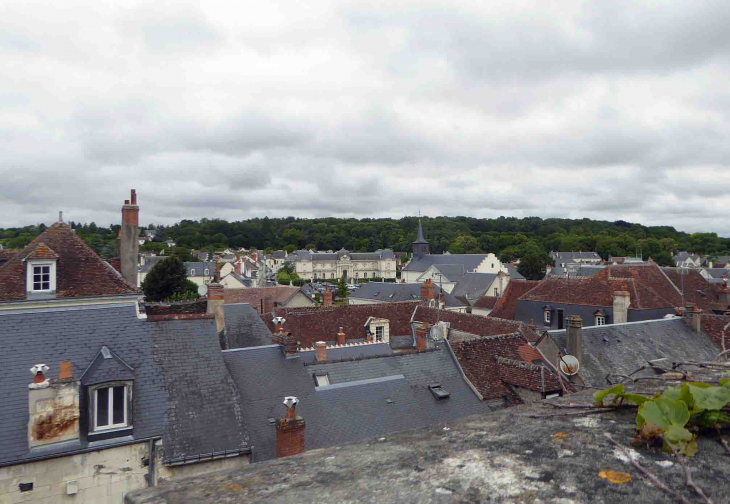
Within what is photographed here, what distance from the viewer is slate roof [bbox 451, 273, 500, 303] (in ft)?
196

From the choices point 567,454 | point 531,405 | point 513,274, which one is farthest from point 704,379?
point 513,274

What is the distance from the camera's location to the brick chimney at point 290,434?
1090cm

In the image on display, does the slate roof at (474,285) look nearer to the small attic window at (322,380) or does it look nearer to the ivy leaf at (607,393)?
the small attic window at (322,380)

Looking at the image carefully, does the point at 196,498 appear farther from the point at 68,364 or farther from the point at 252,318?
the point at 252,318

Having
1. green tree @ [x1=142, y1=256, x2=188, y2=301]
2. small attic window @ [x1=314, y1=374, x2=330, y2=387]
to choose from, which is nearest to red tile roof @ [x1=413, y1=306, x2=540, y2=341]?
small attic window @ [x1=314, y1=374, x2=330, y2=387]

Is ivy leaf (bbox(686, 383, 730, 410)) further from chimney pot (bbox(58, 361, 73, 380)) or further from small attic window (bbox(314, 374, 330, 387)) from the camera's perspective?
small attic window (bbox(314, 374, 330, 387))

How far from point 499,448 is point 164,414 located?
1097 cm

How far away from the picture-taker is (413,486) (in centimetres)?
181

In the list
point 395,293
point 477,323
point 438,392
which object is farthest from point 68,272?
point 395,293

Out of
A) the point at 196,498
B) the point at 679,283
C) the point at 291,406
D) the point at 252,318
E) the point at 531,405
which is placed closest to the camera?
the point at 196,498

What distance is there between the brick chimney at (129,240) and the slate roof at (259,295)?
1067 inches

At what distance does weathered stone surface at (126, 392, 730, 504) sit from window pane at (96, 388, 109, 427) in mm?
10329

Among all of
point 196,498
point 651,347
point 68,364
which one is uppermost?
point 196,498

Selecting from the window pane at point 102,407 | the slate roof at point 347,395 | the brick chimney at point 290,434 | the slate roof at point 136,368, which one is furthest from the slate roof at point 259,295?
the brick chimney at point 290,434
